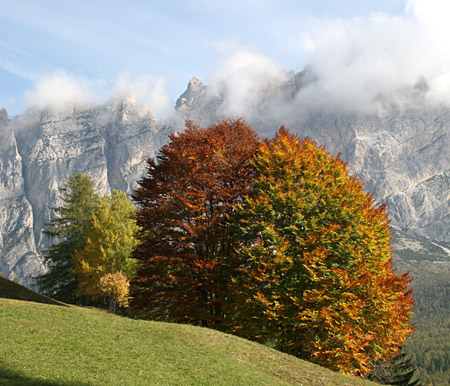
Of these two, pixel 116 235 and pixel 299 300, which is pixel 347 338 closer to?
pixel 299 300

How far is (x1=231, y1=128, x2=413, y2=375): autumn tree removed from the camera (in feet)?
67.8

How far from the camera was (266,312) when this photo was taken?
20.3m

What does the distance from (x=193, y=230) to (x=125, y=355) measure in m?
9.96

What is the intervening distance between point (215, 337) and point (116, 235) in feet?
80.8

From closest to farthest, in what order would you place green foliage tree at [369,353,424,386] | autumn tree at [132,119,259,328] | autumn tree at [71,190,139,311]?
1. autumn tree at [132,119,259,328]
2. green foliage tree at [369,353,424,386]
3. autumn tree at [71,190,139,311]

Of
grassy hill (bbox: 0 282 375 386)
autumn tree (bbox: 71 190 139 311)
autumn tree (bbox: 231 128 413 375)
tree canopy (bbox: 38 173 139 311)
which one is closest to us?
grassy hill (bbox: 0 282 375 386)

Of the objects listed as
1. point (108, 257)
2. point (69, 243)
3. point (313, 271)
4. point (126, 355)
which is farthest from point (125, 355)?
point (69, 243)

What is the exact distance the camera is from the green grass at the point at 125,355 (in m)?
12.8

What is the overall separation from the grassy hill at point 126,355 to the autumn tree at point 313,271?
2411 mm

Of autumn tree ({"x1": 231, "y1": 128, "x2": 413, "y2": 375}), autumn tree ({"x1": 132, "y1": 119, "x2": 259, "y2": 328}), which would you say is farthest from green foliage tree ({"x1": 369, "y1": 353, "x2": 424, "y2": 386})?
autumn tree ({"x1": 132, "y1": 119, "x2": 259, "y2": 328})

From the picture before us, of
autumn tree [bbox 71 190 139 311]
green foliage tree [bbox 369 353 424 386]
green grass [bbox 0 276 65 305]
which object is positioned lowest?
green foliage tree [bbox 369 353 424 386]

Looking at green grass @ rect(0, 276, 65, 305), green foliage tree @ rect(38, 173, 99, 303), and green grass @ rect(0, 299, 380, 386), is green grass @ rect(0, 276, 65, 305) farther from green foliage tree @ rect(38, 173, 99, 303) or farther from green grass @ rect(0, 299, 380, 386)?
green foliage tree @ rect(38, 173, 99, 303)

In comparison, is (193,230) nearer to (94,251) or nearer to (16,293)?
(16,293)

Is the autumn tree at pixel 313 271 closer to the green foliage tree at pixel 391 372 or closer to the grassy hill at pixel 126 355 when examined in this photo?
the grassy hill at pixel 126 355
